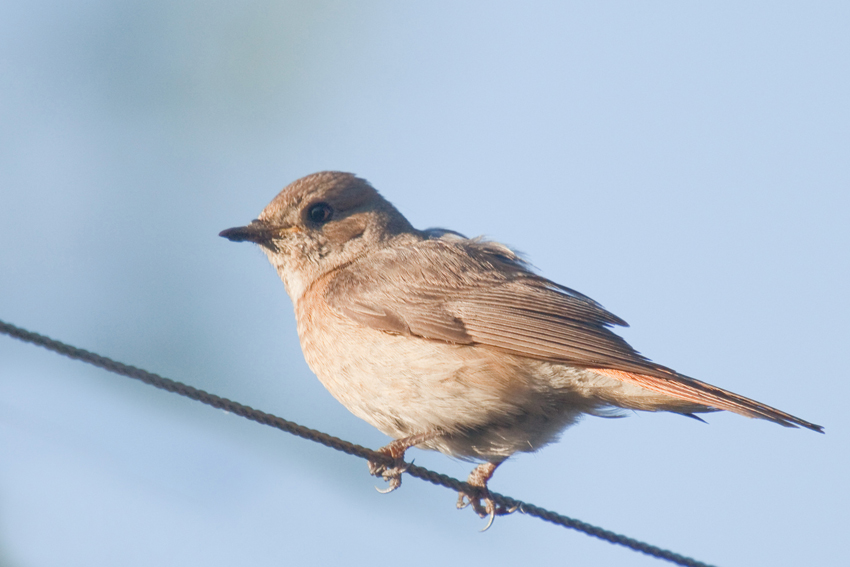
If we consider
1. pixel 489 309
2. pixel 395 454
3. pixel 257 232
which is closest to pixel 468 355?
pixel 489 309

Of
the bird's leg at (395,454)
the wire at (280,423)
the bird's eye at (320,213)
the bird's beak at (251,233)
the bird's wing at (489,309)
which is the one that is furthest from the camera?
the bird's eye at (320,213)

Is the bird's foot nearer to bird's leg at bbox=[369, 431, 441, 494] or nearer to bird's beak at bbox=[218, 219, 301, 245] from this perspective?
bird's leg at bbox=[369, 431, 441, 494]

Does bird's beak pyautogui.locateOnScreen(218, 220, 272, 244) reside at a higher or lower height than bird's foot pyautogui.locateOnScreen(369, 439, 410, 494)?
higher

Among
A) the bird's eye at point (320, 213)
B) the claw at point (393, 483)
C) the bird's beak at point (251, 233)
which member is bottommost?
the claw at point (393, 483)

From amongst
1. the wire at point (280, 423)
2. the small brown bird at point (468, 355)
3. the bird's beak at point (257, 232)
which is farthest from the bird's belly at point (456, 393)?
the bird's beak at point (257, 232)

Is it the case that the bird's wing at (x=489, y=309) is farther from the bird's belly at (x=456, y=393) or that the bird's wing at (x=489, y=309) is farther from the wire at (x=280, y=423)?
the wire at (x=280, y=423)

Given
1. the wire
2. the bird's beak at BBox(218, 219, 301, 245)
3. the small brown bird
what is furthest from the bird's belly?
the bird's beak at BBox(218, 219, 301, 245)
